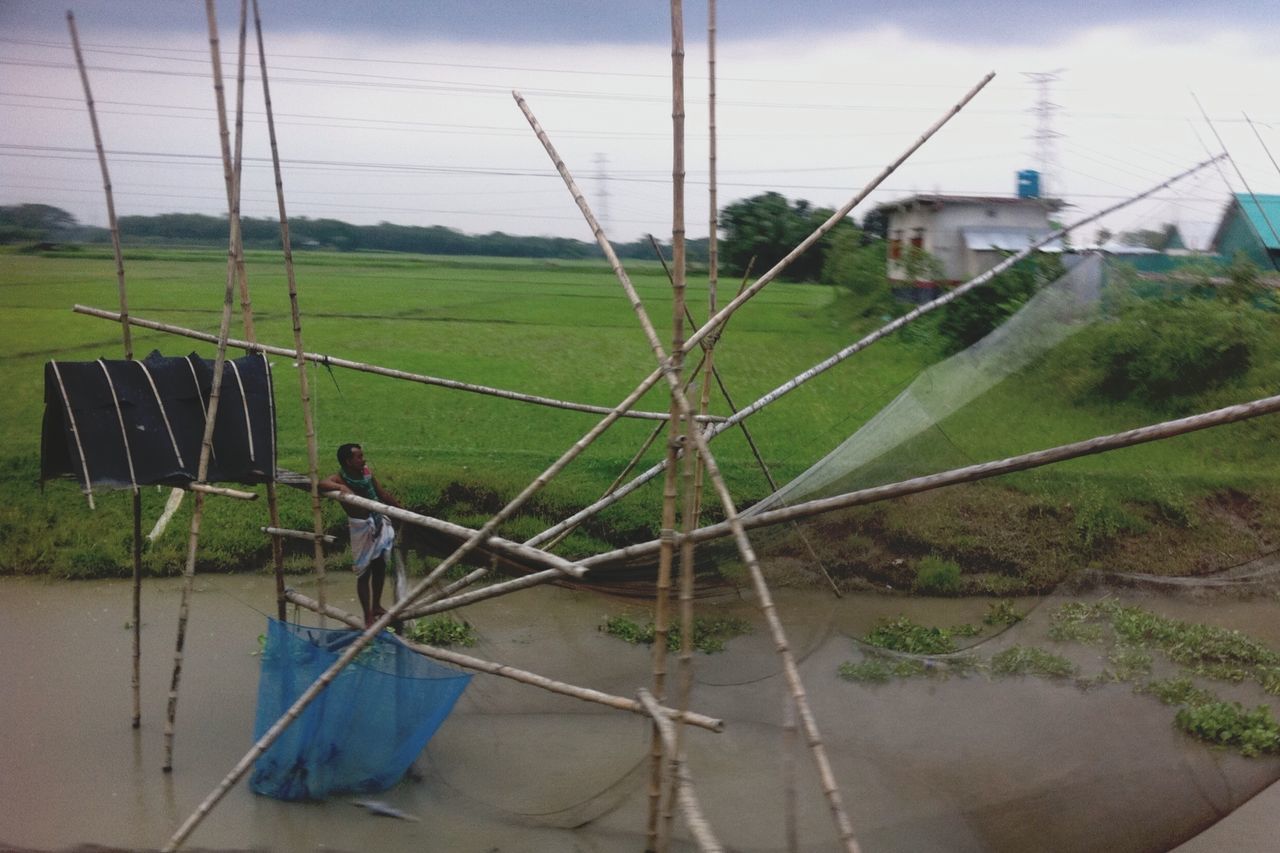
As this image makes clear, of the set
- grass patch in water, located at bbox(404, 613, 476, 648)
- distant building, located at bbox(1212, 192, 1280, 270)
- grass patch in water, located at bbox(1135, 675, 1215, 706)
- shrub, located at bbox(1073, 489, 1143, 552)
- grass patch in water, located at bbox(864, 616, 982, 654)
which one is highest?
distant building, located at bbox(1212, 192, 1280, 270)

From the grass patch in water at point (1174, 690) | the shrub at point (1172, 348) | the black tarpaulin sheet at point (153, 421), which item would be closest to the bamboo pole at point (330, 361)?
the black tarpaulin sheet at point (153, 421)

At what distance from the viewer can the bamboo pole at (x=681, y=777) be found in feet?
7.94

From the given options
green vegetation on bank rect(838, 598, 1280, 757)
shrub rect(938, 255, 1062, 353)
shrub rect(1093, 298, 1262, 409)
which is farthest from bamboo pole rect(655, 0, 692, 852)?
shrub rect(938, 255, 1062, 353)

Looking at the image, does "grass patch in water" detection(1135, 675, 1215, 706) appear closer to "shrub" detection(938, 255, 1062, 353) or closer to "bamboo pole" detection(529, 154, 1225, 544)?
"bamboo pole" detection(529, 154, 1225, 544)

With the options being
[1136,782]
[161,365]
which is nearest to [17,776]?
[161,365]

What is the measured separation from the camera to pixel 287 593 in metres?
3.85

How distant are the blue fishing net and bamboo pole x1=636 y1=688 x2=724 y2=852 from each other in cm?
93

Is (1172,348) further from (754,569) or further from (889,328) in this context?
(754,569)

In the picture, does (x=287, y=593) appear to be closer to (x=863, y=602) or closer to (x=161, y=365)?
(x=161, y=365)

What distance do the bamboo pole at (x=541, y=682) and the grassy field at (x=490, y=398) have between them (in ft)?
3.97

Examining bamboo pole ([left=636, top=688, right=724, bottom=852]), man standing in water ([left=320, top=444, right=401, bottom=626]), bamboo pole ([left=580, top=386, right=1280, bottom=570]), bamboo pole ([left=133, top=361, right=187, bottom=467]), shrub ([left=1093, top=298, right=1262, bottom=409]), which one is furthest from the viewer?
man standing in water ([left=320, top=444, right=401, bottom=626])

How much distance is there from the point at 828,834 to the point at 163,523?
3918 mm

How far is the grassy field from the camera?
3.92 m

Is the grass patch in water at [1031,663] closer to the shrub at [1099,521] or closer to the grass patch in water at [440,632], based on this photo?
the shrub at [1099,521]
